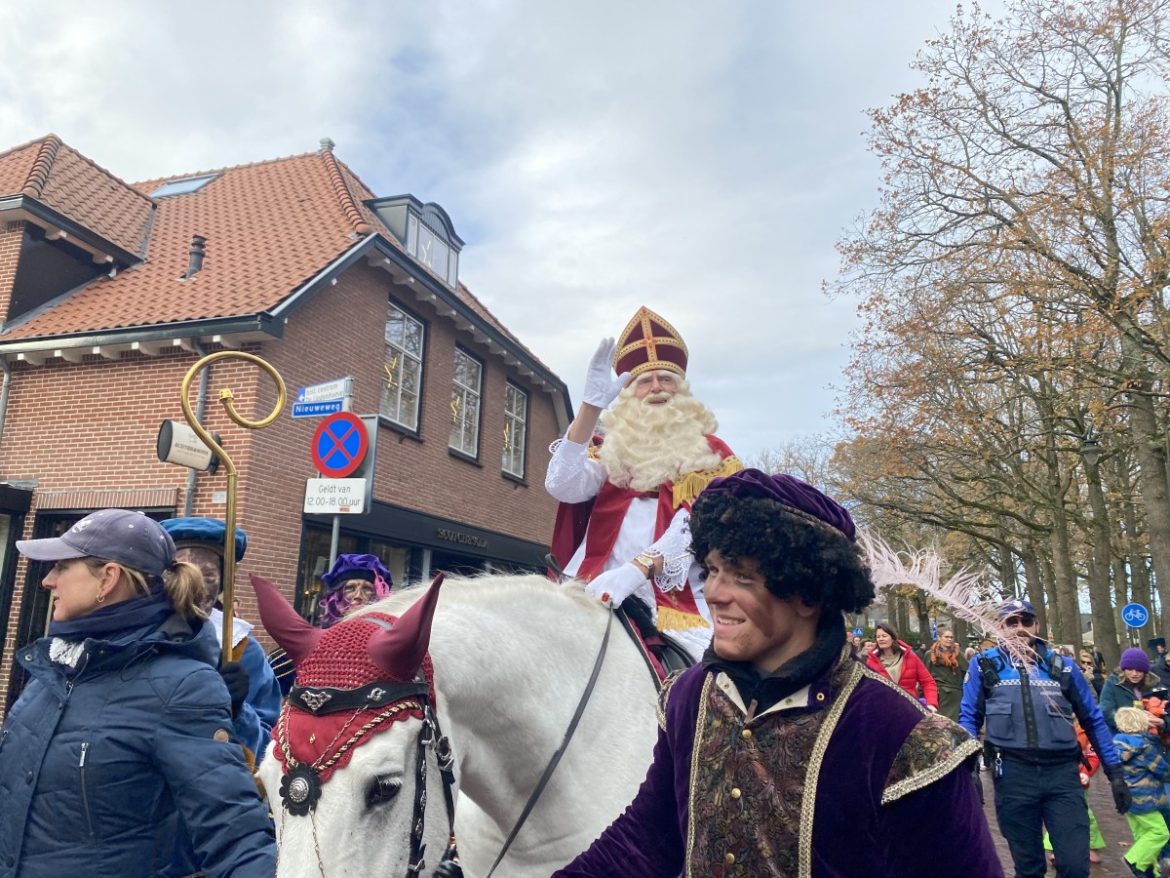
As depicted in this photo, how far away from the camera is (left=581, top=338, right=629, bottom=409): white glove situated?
3.19 m

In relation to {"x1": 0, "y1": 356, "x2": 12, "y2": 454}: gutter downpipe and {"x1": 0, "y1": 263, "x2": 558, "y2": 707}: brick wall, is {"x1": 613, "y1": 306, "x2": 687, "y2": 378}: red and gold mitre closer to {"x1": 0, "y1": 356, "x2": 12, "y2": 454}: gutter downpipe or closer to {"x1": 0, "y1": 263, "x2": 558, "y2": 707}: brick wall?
{"x1": 0, "y1": 263, "x2": 558, "y2": 707}: brick wall

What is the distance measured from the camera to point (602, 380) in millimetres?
3227

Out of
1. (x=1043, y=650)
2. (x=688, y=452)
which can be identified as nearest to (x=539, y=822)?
(x=688, y=452)

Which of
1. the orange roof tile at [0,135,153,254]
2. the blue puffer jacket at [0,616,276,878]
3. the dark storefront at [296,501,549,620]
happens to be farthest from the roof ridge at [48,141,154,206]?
the blue puffer jacket at [0,616,276,878]

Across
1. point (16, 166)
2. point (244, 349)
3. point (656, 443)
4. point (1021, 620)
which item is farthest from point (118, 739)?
point (16, 166)

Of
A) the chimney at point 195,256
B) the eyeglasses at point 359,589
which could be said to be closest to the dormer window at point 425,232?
the chimney at point 195,256

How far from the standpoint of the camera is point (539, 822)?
246 cm

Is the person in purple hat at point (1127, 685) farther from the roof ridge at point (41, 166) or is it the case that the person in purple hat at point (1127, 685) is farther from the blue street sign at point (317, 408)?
the roof ridge at point (41, 166)

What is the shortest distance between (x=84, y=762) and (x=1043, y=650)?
597 centimetres

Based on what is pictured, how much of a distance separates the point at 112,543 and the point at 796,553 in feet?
6.26

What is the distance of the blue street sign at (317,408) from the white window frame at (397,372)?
5924mm

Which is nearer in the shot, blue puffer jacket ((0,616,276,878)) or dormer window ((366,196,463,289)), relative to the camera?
blue puffer jacket ((0,616,276,878))

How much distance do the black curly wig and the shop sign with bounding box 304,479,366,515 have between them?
5.33 metres

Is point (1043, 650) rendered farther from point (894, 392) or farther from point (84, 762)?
point (894, 392)
